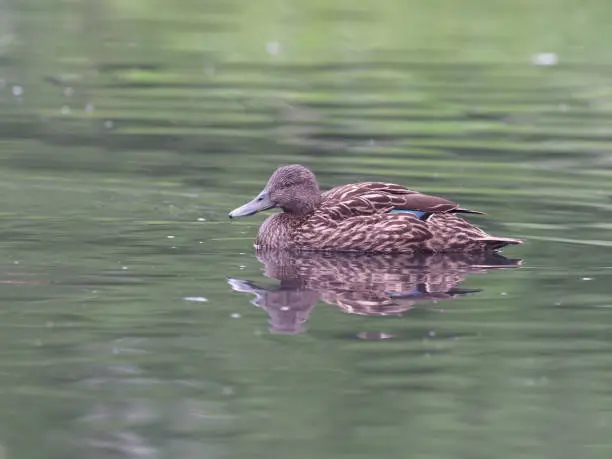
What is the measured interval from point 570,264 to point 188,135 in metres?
6.69

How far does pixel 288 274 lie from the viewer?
10938 mm

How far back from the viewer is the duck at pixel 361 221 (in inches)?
464

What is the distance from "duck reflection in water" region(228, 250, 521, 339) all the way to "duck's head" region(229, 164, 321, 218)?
1.47ft

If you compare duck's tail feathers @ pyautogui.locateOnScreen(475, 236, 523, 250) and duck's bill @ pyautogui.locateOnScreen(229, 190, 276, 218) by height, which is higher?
duck's bill @ pyautogui.locateOnScreen(229, 190, 276, 218)

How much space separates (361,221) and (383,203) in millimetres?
235

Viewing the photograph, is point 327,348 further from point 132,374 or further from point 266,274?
point 266,274

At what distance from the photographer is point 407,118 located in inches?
732

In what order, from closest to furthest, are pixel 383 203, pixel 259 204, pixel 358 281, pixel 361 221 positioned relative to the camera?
1. pixel 358 281
2. pixel 361 221
3. pixel 383 203
4. pixel 259 204

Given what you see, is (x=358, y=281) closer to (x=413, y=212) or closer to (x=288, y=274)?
(x=288, y=274)

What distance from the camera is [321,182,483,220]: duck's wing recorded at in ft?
39.0

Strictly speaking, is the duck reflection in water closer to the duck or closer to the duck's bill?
the duck

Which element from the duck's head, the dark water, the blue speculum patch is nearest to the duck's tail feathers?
the dark water

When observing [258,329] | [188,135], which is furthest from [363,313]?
[188,135]

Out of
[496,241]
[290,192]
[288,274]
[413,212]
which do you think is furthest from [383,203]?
[288,274]
